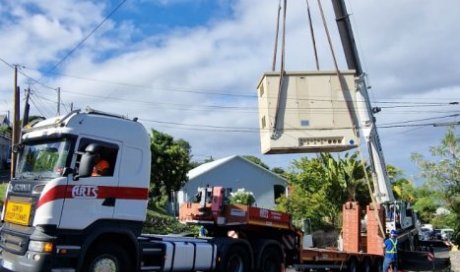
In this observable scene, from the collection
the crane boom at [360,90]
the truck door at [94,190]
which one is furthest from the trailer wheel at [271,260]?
the crane boom at [360,90]

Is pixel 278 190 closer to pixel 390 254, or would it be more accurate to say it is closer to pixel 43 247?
pixel 390 254

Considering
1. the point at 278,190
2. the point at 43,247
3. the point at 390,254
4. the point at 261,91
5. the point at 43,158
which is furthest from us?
the point at 278,190

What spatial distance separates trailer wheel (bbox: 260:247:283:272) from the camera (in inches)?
521

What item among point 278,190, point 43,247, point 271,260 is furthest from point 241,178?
point 43,247

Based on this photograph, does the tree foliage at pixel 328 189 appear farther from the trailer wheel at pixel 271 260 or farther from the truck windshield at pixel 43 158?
the truck windshield at pixel 43 158

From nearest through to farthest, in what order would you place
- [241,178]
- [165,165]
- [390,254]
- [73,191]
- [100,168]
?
1. [73,191]
2. [100,168]
3. [390,254]
4. [165,165]
5. [241,178]

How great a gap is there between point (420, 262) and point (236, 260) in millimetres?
9606

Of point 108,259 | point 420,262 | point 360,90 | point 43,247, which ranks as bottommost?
point 108,259

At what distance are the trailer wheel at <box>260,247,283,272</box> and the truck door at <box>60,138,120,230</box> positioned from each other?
4.81 meters

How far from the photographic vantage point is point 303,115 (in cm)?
1631

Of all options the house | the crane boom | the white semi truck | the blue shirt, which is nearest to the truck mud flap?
the blue shirt

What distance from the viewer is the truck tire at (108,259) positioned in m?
9.21

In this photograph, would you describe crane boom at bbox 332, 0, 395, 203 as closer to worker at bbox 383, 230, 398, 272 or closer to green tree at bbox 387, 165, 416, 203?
worker at bbox 383, 230, 398, 272

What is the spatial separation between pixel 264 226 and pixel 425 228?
36.6m
